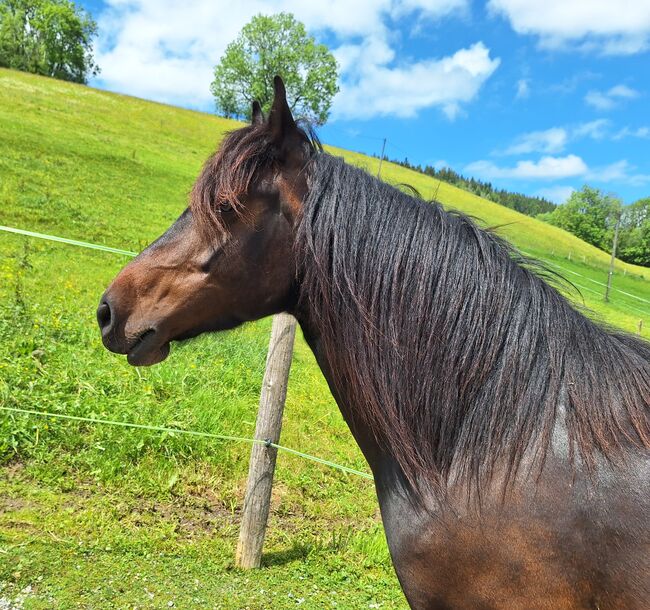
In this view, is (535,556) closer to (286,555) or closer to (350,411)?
(350,411)

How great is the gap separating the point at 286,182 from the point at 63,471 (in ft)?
13.0

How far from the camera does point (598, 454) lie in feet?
5.15

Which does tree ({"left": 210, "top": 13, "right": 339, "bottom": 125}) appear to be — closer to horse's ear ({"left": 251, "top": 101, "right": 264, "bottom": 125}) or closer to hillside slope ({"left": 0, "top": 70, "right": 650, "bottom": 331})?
hillside slope ({"left": 0, "top": 70, "right": 650, "bottom": 331})

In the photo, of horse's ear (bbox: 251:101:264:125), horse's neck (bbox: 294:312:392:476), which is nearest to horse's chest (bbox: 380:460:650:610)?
horse's neck (bbox: 294:312:392:476)

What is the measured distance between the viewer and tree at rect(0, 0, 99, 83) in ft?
191

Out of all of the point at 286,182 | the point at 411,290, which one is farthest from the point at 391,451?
the point at 286,182

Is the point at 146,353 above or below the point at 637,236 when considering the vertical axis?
below

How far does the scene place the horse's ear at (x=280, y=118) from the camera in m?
1.75

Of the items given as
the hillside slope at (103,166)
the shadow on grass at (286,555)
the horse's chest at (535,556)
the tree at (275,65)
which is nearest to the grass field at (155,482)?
the shadow on grass at (286,555)

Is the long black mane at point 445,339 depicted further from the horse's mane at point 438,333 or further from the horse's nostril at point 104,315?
the horse's nostril at point 104,315

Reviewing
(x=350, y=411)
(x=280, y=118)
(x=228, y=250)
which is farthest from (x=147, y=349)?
(x=280, y=118)

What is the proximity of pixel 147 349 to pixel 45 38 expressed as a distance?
3020 inches

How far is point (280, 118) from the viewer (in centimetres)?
A: 183

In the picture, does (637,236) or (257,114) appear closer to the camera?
(257,114)
